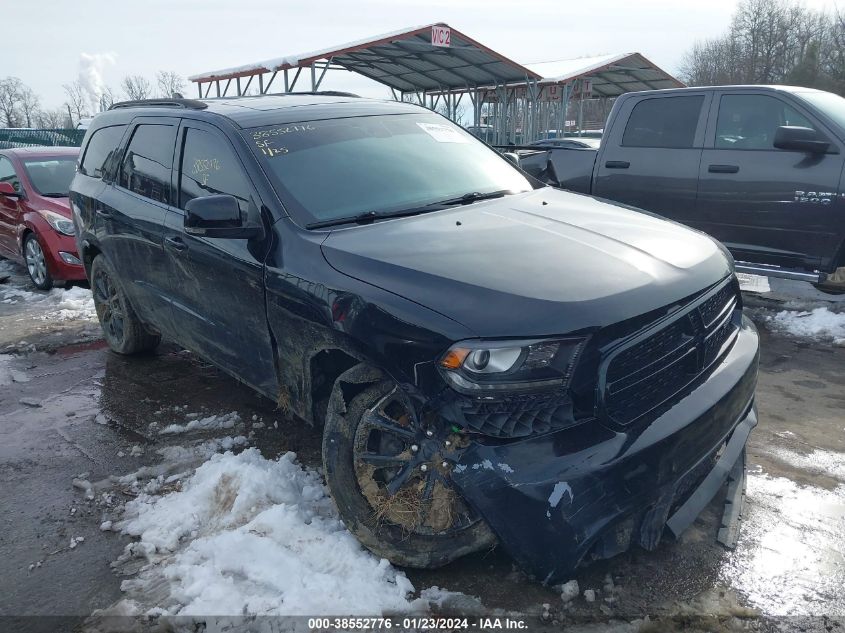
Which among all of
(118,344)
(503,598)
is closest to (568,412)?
(503,598)

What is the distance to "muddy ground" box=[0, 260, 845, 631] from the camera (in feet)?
8.07

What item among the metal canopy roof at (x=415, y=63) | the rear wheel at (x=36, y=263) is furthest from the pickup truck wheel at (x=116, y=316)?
the metal canopy roof at (x=415, y=63)

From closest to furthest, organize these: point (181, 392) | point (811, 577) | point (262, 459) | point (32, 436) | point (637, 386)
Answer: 1. point (637, 386)
2. point (811, 577)
3. point (262, 459)
4. point (32, 436)
5. point (181, 392)

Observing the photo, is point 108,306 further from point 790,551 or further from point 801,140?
point 801,140

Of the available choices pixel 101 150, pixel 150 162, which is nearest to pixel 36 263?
pixel 101 150

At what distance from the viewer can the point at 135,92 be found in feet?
256

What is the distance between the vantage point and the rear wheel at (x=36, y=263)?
25.1 feet

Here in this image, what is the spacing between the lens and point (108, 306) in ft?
17.5

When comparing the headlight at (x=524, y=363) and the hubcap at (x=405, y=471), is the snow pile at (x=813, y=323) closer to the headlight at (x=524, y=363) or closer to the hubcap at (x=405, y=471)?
the headlight at (x=524, y=363)

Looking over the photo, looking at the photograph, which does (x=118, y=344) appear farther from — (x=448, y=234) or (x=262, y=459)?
(x=448, y=234)

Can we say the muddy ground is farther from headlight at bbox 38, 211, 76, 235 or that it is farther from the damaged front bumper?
headlight at bbox 38, 211, 76, 235

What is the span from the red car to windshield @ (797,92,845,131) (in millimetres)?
7528

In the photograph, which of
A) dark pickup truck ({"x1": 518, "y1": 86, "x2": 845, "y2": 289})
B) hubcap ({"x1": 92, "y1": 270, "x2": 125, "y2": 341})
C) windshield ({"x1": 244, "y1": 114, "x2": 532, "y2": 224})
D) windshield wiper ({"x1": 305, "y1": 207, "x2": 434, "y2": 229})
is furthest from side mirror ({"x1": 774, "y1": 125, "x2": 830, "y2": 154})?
hubcap ({"x1": 92, "y1": 270, "x2": 125, "y2": 341})

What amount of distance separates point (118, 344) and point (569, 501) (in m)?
4.36
